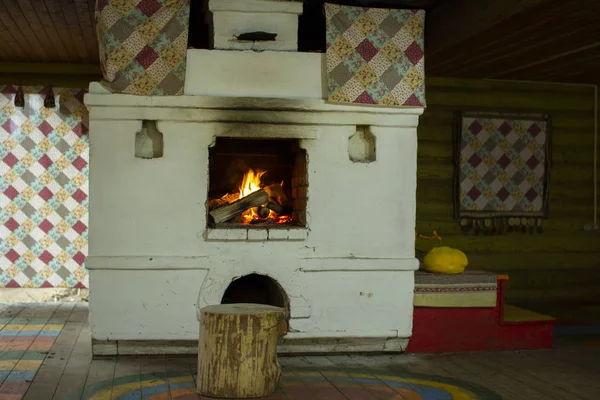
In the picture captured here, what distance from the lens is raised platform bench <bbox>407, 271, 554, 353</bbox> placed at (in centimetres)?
606

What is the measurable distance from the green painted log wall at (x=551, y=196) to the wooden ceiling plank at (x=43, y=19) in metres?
4.19

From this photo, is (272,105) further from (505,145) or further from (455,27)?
(505,145)

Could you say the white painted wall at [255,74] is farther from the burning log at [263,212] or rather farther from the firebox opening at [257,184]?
the burning log at [263,212]

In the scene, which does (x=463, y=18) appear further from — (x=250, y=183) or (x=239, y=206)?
(x=239, y=206)

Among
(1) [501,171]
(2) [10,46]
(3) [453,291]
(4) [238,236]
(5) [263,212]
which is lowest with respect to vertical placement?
(3) [453,291]

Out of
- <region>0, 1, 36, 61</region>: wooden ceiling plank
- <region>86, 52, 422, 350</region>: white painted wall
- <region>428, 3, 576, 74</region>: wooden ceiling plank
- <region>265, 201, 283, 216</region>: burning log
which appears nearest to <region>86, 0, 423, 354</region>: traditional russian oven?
<region>86, 52, 422, 350</region>: white painted wall

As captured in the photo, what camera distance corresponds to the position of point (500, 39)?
262 inches

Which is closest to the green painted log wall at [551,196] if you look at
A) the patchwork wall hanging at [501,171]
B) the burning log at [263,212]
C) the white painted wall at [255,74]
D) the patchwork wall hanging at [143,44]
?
the patchwork wall hanging at [501,171]

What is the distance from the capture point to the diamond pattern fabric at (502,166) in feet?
28.3

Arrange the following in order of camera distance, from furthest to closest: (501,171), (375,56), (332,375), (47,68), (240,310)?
(501,171) < (47,68) < (375,56) < (332,375) < (240,310)

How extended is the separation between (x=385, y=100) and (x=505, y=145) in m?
3.34

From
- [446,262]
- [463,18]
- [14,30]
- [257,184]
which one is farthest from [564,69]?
[14,30]

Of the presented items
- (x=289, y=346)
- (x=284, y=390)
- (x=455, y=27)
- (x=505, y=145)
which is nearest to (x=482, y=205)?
(x=505, y=145)

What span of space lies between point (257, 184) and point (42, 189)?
327 cm
